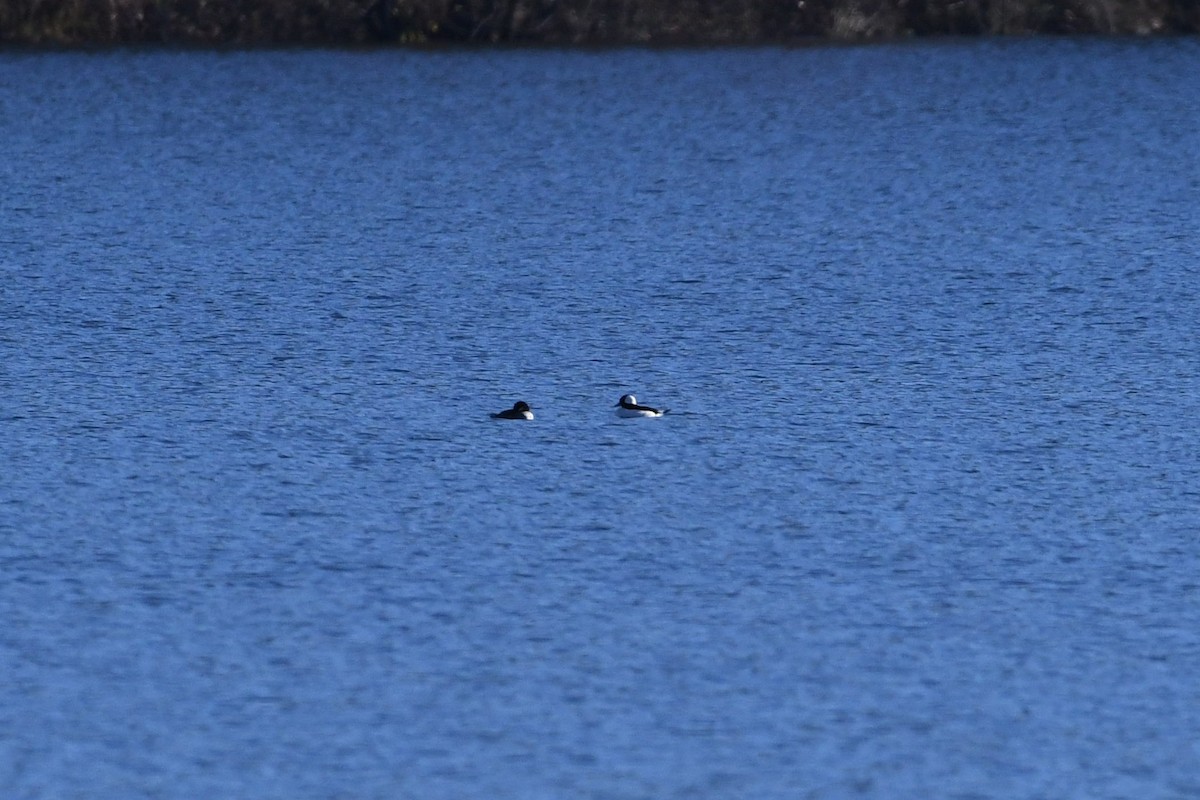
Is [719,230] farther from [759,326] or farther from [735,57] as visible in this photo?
[735,57]

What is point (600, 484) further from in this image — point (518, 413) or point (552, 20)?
point (552, 20)

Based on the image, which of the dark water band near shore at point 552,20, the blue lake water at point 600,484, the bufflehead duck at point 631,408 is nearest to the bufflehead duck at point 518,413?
the blue lake water at point 600,484

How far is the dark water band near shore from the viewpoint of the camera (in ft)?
161

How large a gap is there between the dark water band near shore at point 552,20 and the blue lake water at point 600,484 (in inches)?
589

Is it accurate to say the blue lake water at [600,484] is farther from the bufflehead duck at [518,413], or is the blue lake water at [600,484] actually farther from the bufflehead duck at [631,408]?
the bufflehead duck at [631,408]

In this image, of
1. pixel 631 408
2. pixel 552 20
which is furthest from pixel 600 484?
pixel 552 20

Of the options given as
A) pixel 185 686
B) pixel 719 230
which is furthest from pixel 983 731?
pixel 719 230

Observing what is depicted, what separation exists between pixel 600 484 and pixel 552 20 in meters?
35.0

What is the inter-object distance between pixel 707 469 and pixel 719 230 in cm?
1300

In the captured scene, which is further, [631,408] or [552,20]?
[552,20]

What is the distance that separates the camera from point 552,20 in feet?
163

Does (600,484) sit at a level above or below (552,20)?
below

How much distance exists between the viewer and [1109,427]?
17.7 metres

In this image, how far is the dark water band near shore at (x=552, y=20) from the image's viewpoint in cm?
4903
